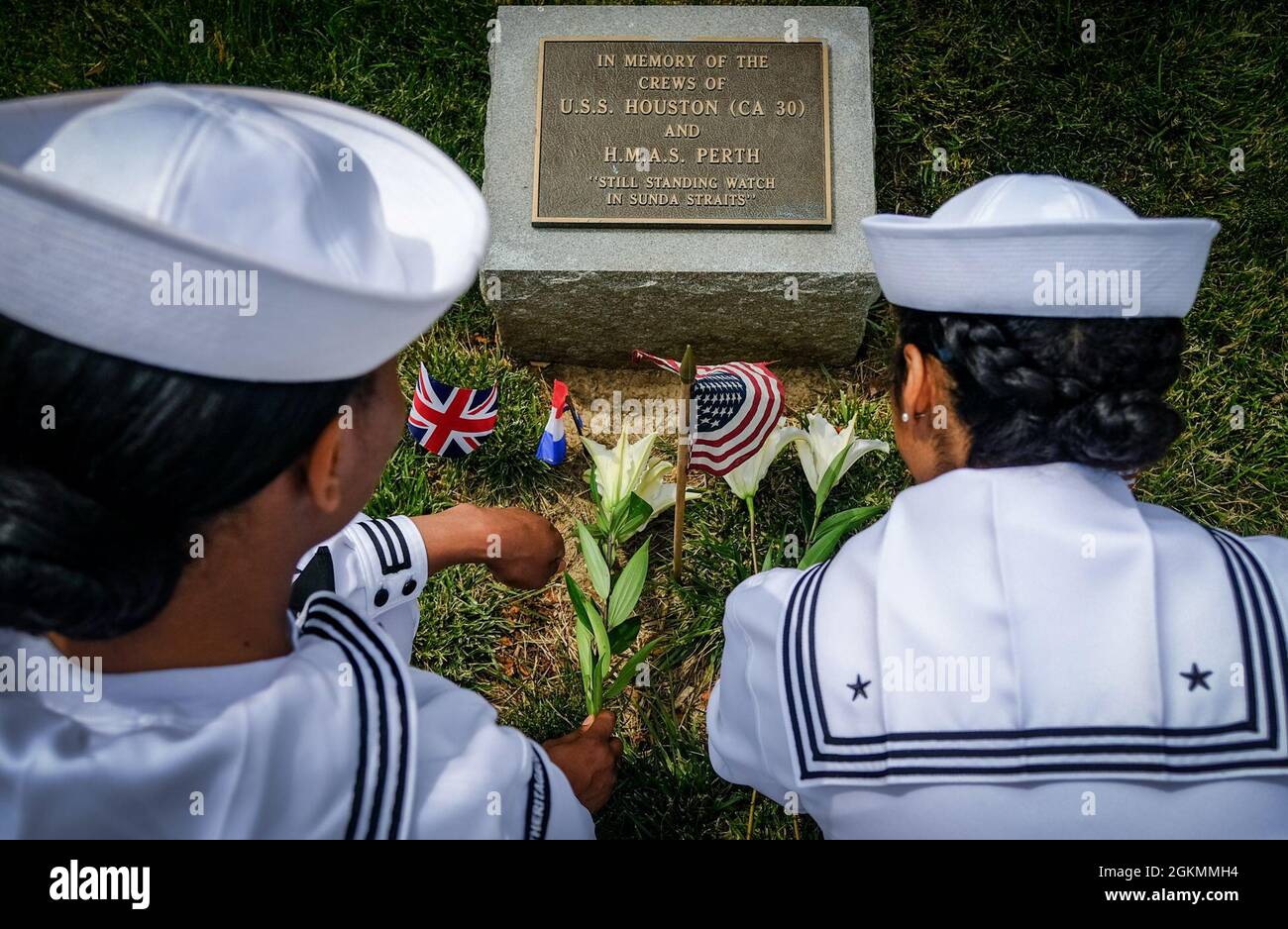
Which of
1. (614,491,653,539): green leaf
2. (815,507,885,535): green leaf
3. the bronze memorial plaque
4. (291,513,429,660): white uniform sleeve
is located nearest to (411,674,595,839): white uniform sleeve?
(291,513,429,660): white uniform sleeve

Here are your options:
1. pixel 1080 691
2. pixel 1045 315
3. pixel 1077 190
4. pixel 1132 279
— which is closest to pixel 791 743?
pixel 1080 691

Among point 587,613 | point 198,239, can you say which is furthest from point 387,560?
point 198,239

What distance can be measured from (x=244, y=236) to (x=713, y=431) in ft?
4.62

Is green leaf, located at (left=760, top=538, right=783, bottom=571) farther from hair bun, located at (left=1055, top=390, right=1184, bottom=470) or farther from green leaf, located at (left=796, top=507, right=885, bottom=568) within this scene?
hair bun, located at (left=1055, top=390, right=1184, bottom=470)

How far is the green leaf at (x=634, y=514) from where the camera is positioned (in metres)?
2.51

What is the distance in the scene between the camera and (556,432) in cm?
279

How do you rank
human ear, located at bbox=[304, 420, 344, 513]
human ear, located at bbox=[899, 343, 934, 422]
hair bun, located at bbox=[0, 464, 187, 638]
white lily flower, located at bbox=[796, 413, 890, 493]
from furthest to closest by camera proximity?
white lily flower, located at bbox=[796, 413, 890, 493] < human ear, located at bbox=[899, 343, 934, 422] < human ear, located at bbox=[304, 420, 344, 513] < hair bun, located at bbox=[0, 464, 187, 638]

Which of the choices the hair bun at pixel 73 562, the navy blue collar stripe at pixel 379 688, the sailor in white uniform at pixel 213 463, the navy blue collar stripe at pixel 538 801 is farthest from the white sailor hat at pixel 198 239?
the navy blue collar stripe at pixel 538 801

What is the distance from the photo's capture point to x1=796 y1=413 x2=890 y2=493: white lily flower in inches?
102

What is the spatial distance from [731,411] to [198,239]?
57.7 inches

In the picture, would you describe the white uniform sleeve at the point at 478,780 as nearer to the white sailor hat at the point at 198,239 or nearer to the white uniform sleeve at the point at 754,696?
the white uniform sleeve at the point at 754,696

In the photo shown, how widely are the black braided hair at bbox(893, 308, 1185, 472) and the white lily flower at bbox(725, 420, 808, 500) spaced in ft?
3.21

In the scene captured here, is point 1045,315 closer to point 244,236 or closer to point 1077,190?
point 1077,190

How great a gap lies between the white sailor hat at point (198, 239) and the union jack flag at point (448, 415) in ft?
4.69
